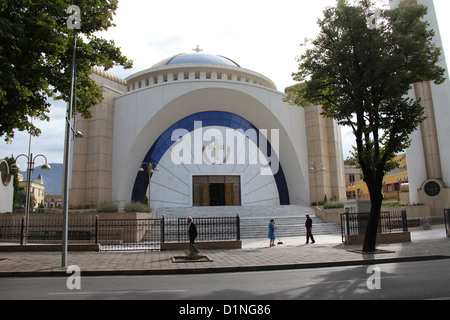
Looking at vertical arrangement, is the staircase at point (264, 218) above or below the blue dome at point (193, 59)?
below

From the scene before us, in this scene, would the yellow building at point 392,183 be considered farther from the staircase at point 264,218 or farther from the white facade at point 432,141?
the staircase at point 264,218

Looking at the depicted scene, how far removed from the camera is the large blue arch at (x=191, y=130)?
3094 centimetres

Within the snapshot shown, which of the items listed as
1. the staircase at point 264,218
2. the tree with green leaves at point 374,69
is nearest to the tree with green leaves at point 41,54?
the tree with green leaves at point 374,69

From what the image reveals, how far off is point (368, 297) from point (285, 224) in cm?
1661

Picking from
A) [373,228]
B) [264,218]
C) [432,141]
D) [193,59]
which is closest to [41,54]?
[373,228]

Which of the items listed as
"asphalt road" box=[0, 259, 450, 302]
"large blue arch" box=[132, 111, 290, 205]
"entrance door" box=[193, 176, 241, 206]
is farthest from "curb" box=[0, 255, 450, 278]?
"large blue arch" box=[132, 111, 290, 205]

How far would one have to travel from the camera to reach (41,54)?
11.3 metres

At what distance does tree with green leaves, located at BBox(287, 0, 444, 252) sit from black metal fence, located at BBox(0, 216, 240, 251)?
238 inches

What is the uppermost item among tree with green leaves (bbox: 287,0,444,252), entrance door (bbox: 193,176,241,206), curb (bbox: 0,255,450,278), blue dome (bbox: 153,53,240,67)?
blue dome (bbox: 153,53,240,67)

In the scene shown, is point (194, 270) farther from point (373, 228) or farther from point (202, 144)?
point (202, 144)

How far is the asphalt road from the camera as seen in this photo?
232 inches

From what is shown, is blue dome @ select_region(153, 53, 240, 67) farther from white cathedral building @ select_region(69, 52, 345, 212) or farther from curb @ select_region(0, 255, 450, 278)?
curb @ select_region(0, 255, 450, 278)

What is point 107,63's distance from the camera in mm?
12570

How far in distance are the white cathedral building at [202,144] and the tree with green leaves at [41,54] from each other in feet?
53.2
